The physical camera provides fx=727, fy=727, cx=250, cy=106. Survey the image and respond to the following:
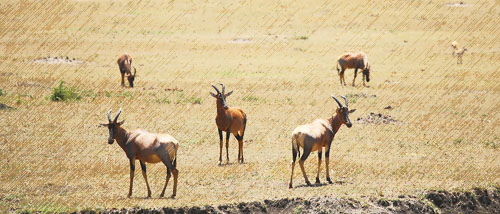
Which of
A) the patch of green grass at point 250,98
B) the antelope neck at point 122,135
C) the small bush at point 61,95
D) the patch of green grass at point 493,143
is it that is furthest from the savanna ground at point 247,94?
the antelope neck at point 122,135

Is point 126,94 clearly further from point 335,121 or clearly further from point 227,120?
point 335,121

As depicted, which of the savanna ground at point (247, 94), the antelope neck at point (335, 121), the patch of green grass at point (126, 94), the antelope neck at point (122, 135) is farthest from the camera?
the patch of green grass at point (126, 94)

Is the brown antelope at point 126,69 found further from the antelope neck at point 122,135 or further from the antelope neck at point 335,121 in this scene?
the antelope neck at point 122,135

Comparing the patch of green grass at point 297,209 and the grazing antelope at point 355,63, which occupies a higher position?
the patch of green grass at point 297,209

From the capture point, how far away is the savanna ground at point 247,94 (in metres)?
18.0

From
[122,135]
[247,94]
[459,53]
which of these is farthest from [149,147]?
[459,53]

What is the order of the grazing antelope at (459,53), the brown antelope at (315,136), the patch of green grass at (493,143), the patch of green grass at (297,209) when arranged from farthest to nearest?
the grazing antelope at (459,53)
the patch of green grass at (493,143)
the brown antelope at (315,136)
the patch of green grass at (297,209)

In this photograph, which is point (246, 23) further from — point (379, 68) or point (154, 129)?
point (154, 129)

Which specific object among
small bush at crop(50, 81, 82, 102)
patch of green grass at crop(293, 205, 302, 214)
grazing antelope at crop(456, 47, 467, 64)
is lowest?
grazing antelope at crop(456, 47, 467, 64)

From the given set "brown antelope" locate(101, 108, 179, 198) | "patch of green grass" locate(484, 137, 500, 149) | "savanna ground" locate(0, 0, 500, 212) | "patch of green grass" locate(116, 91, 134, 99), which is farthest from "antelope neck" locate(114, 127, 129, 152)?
"patch of green grass" locate(116, 91, 134, 99)

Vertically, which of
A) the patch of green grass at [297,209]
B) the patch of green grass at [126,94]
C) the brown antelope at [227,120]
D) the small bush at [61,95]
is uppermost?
the patch of green grass at [297,209]

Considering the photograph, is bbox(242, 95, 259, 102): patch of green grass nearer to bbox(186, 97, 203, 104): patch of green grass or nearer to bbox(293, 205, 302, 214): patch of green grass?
bbox(186, 97, 203, 104): patch of green grass

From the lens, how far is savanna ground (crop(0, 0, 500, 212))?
59.2ft

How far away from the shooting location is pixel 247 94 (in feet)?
104
